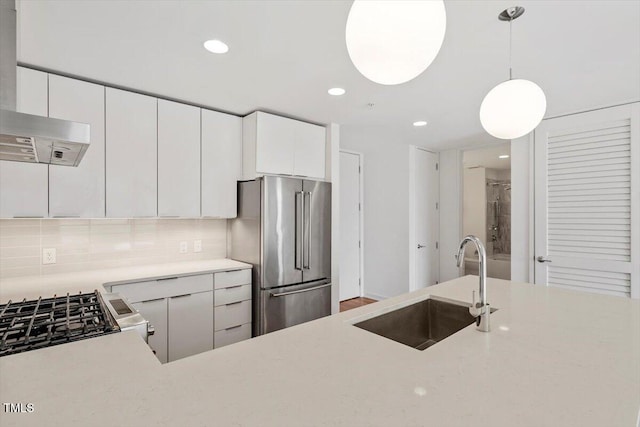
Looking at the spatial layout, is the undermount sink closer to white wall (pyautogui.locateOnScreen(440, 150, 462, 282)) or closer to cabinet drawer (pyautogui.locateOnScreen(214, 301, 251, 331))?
cabinet drawer (pyautogui.locateOnScreen(214, 301, 251, 331))

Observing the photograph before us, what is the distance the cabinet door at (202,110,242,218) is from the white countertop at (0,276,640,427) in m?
2.00

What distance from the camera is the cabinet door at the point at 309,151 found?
10.8ft

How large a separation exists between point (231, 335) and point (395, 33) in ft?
8.90

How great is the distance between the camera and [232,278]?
9.25ft

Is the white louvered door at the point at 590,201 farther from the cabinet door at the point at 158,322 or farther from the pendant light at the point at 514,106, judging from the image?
the cabinet door at the point at 158,322

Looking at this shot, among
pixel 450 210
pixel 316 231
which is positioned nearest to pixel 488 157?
pixel 450 210

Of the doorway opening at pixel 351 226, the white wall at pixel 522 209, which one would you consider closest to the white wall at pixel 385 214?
the doorway opening at pixel 351 226

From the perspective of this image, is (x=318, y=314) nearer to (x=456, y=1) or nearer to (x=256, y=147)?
(x=256, y=147)

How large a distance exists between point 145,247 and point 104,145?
952 mm

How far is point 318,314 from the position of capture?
3.26 metres

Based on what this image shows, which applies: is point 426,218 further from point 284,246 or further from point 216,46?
point 216,46

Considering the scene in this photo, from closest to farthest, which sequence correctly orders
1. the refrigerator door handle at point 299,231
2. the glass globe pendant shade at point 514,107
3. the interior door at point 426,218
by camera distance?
the glass globe pendant shade at point 514,107, the refrigerator door handle at point 299,231, the interior door at point 426,218

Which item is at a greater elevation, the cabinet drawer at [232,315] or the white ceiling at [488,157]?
the white ceiling at [488,157]

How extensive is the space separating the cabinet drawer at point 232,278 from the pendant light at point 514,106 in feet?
7.39
